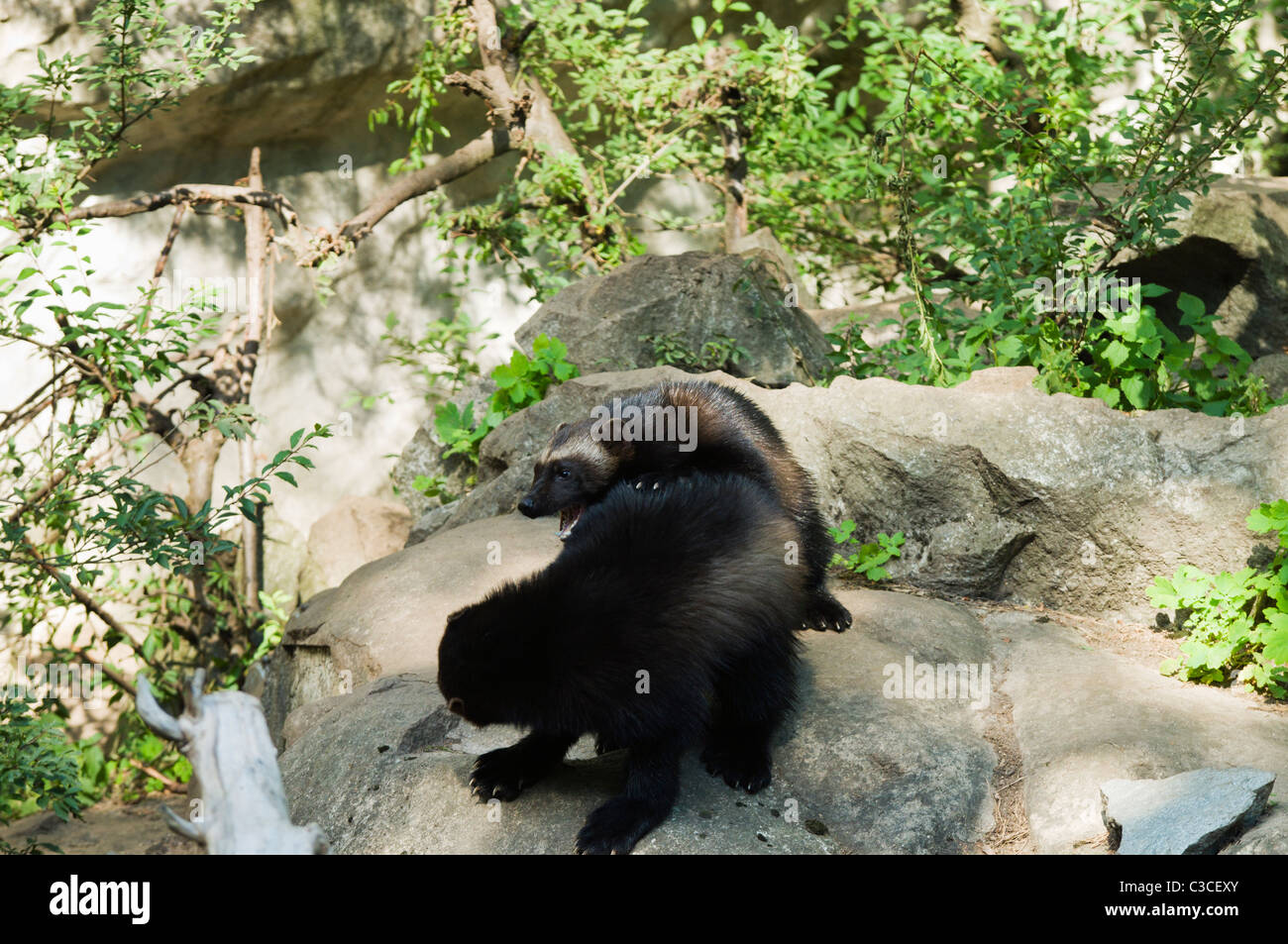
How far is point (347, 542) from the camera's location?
9.02 meters

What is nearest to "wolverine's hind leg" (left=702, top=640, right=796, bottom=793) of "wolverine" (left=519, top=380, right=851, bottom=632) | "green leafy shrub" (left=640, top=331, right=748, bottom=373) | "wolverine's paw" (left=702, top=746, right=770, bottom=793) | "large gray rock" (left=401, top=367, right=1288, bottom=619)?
"wolverine's paw" (left=702, top=746, right=770, bottom=793)

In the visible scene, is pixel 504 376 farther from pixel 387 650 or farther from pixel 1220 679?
pixel 1220 679

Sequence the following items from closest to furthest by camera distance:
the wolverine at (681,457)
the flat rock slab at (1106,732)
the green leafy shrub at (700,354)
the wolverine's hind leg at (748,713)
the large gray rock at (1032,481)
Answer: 1. the flat rock slab at (1106,732)
2. the wolverine's hind leg at (748,713)
3. the wolverine at (681,457)
4. the large gray rock at (1032,481)
5. the green leafy shrub at (700,354)

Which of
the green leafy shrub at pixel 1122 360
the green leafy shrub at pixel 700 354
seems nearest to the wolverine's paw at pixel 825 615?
the green leafy shrub at pixel 1122 360

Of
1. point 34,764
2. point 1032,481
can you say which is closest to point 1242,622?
point 1032,481

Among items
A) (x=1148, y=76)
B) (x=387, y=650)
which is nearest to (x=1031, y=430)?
(x=387, y=650)

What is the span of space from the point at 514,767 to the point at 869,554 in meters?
2.66

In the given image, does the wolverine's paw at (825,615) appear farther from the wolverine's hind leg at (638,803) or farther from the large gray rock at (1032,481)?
the wolverine's hind leg at (638,803)

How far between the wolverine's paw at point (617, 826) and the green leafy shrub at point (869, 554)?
2499 millimetres

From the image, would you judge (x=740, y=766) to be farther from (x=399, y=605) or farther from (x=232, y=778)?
(x=399, y=605)

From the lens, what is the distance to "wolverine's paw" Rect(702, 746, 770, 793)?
3.66 m

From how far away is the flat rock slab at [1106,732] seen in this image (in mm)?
3602

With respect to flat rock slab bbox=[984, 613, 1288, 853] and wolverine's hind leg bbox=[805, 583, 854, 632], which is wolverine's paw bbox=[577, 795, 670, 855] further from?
wolverine's hind leg bbox=[805, 583, 854, 632]

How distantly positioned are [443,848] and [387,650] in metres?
1.82
